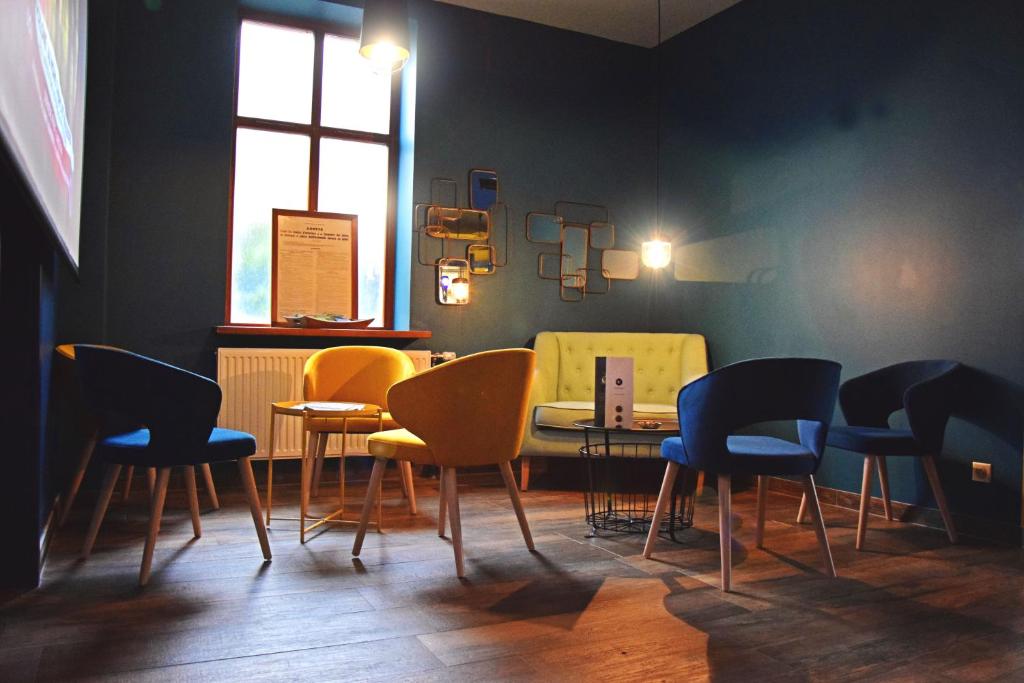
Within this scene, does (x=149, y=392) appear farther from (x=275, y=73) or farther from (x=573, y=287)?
(x=573, y=287)

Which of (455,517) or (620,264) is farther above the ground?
(620,264)

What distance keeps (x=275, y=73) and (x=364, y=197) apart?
98cm

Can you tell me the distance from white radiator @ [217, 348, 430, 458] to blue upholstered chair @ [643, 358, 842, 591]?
2.59 m

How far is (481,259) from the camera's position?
5.53 meters

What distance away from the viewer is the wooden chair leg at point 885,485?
392 centimetres

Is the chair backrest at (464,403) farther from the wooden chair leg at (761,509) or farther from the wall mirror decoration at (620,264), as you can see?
the wall mirror decoration at (620,264)

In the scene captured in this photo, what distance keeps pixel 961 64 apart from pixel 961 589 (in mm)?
2602

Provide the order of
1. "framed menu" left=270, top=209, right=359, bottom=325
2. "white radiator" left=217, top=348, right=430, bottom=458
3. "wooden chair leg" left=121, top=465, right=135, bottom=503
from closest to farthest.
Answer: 1. "wooden chair leg" left=121, top=465, right=135, bottom=503
2. "white radiator" left=217, top=348, right=430, bottom=458
3. "framed menu" left=270, top=209, right=359, bottom=325

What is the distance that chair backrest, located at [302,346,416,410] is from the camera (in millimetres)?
4320

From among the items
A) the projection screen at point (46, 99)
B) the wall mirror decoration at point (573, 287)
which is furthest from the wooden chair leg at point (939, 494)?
the projection screen at point (46, 99)

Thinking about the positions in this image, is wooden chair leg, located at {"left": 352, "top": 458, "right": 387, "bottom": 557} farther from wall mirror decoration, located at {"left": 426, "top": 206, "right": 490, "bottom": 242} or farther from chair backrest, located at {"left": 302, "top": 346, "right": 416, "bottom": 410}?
wall mirror decoration, located at {"left": 426, "top": 206, "right": 490, "bottom": 242}

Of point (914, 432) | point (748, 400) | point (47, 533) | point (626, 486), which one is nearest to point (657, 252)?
point (626, 486)

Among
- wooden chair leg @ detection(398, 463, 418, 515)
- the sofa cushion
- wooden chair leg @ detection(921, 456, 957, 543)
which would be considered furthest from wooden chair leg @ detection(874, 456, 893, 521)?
wooden chair leg @ detection(398, 463, 418, 515)

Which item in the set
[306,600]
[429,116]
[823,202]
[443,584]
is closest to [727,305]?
[823,202]
